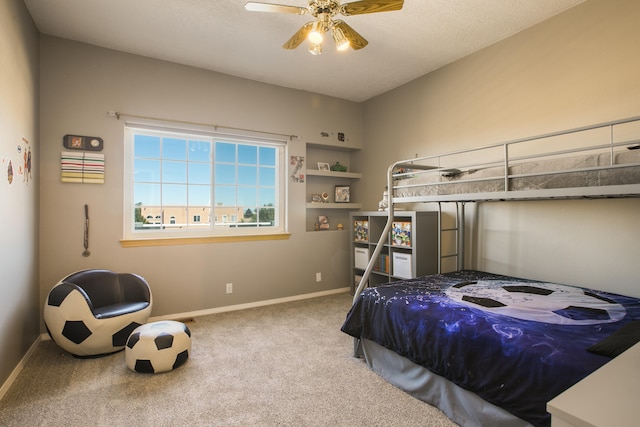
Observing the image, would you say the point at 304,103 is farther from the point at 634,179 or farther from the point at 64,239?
the point at 634,179

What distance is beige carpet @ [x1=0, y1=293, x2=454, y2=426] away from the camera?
68.9 inches

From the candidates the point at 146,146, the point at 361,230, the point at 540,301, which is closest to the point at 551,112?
the point at 540,301

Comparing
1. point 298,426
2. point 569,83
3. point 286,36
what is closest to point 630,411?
point 298,426

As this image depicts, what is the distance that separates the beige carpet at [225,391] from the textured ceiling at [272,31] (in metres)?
2.64

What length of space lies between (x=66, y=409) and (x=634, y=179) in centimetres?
324

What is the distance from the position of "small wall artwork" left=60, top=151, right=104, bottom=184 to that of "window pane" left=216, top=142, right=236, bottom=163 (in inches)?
44.4

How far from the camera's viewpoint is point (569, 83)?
2578mm

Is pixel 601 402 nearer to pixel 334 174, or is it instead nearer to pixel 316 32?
pixel 316 32

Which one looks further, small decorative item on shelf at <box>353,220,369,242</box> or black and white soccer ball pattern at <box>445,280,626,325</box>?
small decorative item on shelf at <box>353,220,369,242</box>

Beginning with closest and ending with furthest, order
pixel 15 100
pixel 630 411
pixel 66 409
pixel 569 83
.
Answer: pixel 630 411, pixel 66 409, pixel 15 100, pixel 569 83

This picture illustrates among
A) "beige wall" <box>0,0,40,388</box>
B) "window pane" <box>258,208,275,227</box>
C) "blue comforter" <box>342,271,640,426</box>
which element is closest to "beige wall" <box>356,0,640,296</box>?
"blue comforter" <box>342,271,640,426</box>

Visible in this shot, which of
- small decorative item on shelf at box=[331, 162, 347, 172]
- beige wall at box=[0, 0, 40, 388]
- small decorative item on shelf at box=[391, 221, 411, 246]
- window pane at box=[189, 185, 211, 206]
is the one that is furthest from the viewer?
small decorative item on shelf at box=[331, 162, 347, 172]

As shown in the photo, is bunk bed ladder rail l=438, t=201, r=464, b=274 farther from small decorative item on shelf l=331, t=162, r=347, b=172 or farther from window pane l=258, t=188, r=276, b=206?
window pane l=258, t=188, r=276, b=206

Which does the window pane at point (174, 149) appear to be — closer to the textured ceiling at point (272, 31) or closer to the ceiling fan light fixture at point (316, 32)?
the textured ceiling at point (272, 31)
